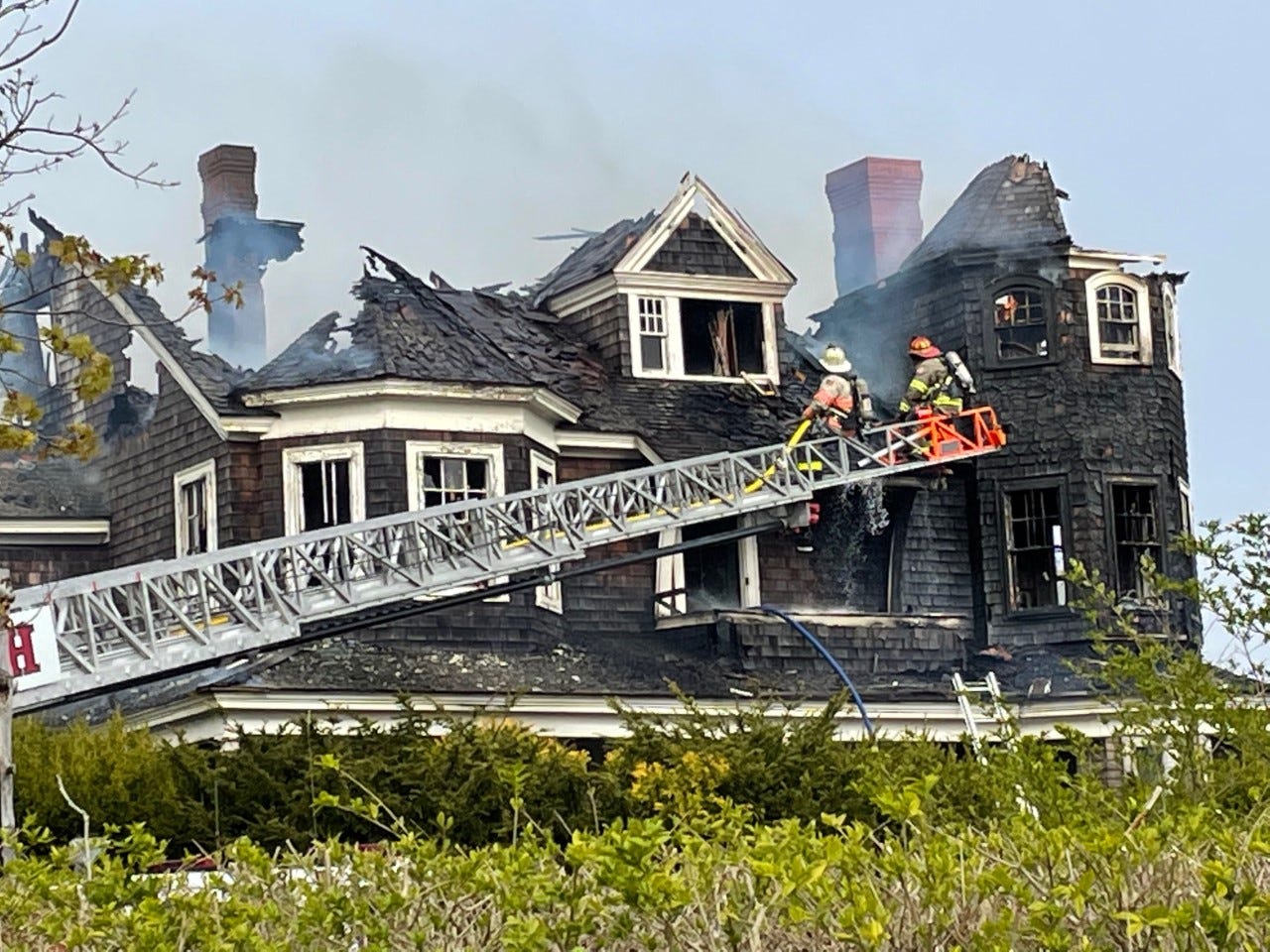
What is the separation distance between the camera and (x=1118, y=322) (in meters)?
32.7

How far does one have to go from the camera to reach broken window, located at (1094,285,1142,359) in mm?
32562

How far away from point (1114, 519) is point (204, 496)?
454 inches

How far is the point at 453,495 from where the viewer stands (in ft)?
93.0

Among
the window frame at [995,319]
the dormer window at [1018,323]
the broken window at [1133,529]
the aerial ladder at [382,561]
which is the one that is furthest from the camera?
the dormer window at [1018,323]

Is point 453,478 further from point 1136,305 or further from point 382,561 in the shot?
point 1136,305

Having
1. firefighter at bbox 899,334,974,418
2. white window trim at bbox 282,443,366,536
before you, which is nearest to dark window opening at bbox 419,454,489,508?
white window trim at bbox 282,443,366,536

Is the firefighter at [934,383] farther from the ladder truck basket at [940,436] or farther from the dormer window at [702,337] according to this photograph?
the dormer window at [702,337]

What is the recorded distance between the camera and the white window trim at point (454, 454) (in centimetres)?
2798

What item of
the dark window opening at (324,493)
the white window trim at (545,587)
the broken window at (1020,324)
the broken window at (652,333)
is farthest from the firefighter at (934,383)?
the dark window opening at (324,493)

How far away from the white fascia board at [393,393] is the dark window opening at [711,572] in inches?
149

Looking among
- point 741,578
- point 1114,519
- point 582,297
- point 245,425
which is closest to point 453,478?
point 245,425

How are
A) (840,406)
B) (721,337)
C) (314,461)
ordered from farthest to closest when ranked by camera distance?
1. (721,337)
2. (840,406)
3. (314,461)

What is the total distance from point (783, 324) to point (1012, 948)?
2732 cm

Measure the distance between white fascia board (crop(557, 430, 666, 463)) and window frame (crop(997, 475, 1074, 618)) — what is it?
16.1ft
